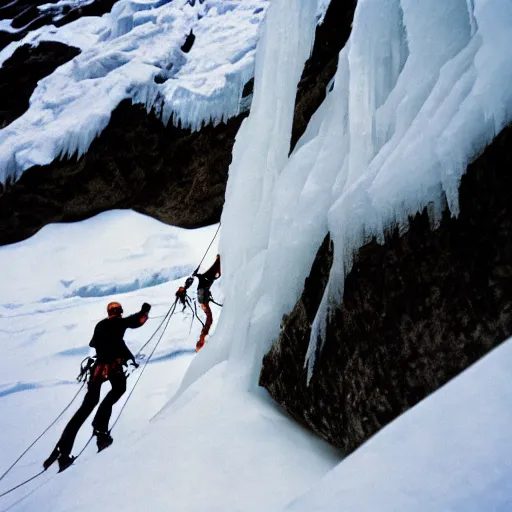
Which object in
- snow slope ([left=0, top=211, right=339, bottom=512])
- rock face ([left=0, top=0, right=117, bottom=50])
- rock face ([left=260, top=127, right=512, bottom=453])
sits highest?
rock face ([left=0, top=0, right=117, bottom=50])

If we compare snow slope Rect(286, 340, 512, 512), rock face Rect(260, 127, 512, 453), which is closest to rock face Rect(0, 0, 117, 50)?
rock face Rect(260, 127, 512, 453)

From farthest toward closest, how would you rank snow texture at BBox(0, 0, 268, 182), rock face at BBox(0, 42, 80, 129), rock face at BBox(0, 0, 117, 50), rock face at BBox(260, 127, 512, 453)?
rock face at BBox(0, 0, 117, 50) → rock face at BBox(0, 42, 80, 129) → snow texture at BBox(0, 0, 268, 182) → rock face at BBox(260, 127, 512, 453)

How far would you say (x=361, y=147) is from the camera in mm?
1872

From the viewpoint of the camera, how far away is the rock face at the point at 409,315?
1.24 m

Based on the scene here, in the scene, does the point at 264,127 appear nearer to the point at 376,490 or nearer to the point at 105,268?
the point at 376,490

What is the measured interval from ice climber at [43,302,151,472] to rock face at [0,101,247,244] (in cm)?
769

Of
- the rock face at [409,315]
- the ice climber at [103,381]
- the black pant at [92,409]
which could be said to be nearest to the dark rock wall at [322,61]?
the rock face at [409,315]

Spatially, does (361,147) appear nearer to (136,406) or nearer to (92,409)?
(92,409)

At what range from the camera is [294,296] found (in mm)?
2207

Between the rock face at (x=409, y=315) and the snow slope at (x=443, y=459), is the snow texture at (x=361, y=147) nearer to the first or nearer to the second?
the rock face at (x=409, y=315)

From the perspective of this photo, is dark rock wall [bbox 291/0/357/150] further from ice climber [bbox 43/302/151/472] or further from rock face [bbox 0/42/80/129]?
rock face [bbox 0/42/80/129]

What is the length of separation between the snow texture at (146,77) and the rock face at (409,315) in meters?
9.15

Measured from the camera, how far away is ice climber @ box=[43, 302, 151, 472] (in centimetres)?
309

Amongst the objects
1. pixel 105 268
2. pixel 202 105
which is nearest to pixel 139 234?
pixel 105 268
